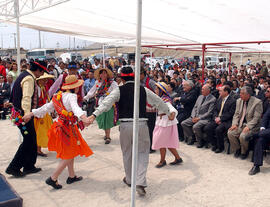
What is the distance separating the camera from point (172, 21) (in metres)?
6.68

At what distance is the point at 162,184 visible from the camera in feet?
14.5

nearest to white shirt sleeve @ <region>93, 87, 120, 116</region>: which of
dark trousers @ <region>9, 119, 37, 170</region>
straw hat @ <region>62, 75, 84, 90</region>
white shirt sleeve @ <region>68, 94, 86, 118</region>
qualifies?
white shirt sleeve @ <region>68, 94, 86, 118</region>

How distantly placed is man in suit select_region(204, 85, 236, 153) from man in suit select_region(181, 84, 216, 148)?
151mm

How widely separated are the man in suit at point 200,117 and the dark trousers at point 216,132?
181mm

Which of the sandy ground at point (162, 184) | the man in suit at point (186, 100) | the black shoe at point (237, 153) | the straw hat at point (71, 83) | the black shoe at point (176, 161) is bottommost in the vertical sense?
the sandy ground at point (162, 184)

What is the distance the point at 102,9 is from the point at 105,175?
155 inches

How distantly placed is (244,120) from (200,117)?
1.03m

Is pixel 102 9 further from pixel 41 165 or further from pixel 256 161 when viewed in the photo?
pixel 256 161

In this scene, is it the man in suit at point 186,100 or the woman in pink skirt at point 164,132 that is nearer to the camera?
the woman in pink skirt at point 164,132

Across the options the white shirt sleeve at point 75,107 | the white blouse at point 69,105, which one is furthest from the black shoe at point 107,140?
the white shirt sleeve at point 75,107

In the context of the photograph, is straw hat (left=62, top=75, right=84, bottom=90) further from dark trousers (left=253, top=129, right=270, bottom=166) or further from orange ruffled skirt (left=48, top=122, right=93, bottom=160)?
dark trousers (left=253, top=129, right=270, bottom=166)

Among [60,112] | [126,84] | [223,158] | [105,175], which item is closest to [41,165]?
[105,175]

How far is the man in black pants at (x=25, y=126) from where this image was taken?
4.52 m

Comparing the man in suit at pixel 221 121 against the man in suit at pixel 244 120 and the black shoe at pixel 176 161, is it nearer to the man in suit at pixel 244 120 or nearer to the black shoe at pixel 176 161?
the man in suit at pixel 244 120
